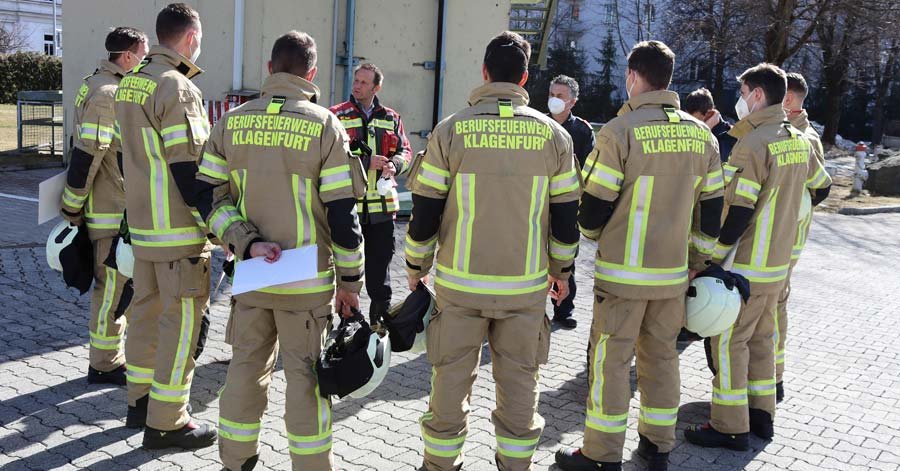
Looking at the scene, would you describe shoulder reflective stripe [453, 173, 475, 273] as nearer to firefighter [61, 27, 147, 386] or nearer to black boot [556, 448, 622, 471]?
black boot [556, 448, 622, 471]

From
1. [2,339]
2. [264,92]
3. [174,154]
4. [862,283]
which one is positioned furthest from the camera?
[862,283]

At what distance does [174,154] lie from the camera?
4.16 metres

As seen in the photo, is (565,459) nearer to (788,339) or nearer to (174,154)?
(174,154)

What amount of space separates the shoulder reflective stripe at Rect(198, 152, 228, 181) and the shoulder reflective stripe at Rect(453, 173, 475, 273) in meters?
1.10

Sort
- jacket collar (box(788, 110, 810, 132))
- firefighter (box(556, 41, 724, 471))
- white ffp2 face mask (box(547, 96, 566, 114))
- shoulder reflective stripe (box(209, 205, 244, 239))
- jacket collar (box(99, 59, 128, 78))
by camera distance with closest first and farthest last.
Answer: shoulder reflective stripe (box(209, 205, 244, 239)) < firefighter (box(556, 41, 724, 471)) < jacket collar (box(99, 59, 128, 78)) < jacket collar (box(788, 110, 810, 132)) < white ffp2 face mask (box(547, 96, 566, 114))

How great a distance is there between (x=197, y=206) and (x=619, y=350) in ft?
7.46

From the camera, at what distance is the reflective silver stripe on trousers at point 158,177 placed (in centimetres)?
424

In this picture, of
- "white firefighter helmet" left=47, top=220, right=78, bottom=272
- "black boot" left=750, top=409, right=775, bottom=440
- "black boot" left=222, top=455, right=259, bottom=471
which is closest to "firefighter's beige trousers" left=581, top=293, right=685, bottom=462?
"black boot" left=750, top=409, right=775, bottom=440

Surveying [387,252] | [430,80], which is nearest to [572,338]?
[387,252]

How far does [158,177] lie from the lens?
14.1 feet

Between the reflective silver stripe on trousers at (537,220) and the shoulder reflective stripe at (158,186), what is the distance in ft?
6.38

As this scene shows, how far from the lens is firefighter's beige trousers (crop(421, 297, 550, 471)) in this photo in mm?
3879

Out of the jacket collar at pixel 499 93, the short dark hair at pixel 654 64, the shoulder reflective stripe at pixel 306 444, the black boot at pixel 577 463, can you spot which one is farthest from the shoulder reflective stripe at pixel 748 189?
the shoulder reflective stripe at pixel 306 444

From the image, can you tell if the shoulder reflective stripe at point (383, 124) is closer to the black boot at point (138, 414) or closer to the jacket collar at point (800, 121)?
the black boot at point (138, 414)
